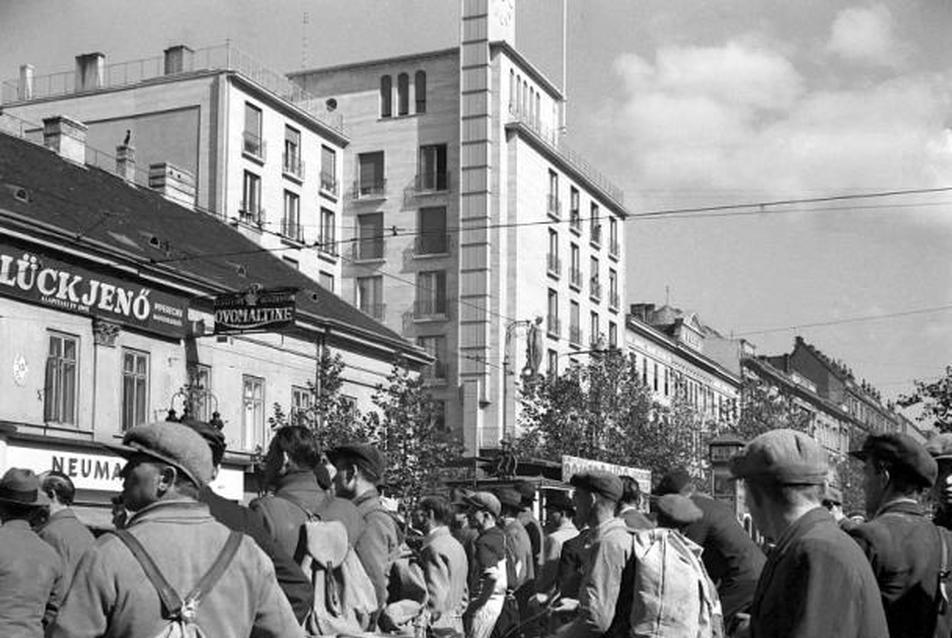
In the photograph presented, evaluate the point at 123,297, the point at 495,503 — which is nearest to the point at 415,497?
the point at 123,297

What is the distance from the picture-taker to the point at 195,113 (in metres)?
47.5

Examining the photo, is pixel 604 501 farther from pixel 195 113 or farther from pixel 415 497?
pixel 195 113

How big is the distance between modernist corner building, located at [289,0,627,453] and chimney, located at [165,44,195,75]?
11.5m

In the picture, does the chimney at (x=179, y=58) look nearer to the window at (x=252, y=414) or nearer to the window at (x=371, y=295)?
the window at (x=371, y=295)

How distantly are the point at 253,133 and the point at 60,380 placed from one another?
2111 cm

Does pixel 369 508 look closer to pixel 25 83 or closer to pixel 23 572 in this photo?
pixel 23 572

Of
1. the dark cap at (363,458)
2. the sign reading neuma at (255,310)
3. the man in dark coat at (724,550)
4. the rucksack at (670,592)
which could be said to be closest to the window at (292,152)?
the sign reading neuma at (255,310)

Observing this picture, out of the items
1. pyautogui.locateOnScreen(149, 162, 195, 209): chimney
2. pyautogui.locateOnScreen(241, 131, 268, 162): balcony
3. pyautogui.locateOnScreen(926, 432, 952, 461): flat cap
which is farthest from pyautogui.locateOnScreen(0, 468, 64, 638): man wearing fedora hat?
pyautogui.locateOnScreen(241, 131, 268, 162): balcony

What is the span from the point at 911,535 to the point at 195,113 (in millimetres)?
44459

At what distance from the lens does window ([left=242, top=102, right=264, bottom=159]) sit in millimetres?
47625

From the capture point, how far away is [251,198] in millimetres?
47406

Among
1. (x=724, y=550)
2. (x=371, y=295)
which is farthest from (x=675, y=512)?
(x=371, y=295)

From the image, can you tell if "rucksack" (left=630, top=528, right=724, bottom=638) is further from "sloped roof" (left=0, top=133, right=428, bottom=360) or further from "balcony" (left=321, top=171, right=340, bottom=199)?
"balcony" (left=321, top=171, right=340, bottom=199)

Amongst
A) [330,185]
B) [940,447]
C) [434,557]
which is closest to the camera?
[940,447]
